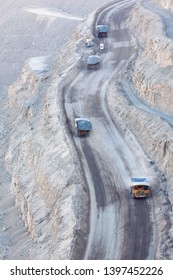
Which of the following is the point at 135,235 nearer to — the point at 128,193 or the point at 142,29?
the point at 128,193

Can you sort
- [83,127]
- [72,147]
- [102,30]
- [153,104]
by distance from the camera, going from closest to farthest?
1. [72,147]
2. [83,127]
3. [153,104]
4. [102,30]

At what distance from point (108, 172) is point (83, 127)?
848 cm

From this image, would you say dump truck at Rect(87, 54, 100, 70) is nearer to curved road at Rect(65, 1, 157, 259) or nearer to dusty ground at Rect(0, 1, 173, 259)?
curved road at Rect(65, 1, 157, 259)

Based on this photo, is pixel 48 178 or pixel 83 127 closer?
pixel 48 178

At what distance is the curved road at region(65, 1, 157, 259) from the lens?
3769cm

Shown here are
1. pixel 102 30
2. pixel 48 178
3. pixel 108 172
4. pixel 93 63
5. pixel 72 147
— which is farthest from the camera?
pixel 102 30

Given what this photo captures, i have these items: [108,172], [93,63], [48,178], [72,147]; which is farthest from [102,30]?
[108,172]

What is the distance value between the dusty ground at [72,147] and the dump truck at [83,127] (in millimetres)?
941

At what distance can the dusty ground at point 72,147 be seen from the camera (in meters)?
40.7

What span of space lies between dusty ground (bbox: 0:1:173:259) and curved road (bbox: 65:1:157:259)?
17cm

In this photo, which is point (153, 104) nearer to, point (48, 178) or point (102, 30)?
point (48, 178)

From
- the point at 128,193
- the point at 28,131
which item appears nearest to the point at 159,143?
the point at 128,193

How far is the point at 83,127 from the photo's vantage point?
54.5 m

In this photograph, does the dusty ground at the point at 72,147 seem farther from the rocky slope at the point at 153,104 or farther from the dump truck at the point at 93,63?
the dump truck at the point at 93,63
